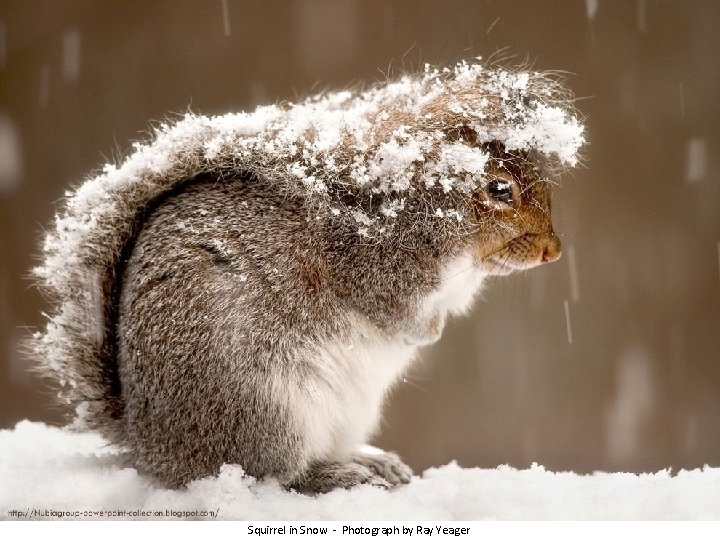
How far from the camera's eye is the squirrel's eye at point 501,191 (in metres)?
1.90

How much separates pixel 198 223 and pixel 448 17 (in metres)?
1.30

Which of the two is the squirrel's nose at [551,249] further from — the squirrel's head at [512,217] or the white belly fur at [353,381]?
the white belly fur at [353,381]

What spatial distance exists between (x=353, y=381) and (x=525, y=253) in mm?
524

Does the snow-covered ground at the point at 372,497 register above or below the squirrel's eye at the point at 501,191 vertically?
below

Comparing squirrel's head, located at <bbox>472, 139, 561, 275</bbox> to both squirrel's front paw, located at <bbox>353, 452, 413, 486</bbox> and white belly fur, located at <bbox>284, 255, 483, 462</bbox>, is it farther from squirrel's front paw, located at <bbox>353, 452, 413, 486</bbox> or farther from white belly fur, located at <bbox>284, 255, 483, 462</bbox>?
squirrel's front paw, located at <bbox>353, 452, 413, 486</bbox>

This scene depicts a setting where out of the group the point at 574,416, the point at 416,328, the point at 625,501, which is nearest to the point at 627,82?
the point at 574,416

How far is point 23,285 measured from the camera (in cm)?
266

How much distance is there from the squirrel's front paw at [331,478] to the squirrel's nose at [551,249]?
0.67 m

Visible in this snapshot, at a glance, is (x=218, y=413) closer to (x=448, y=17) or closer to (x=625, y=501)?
(x=625, y=501)

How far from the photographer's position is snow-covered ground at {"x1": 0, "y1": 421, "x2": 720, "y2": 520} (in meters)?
1.64

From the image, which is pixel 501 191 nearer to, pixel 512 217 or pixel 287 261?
pixel 512 217

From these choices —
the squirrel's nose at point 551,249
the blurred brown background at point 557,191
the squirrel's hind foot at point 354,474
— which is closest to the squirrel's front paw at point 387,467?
the squirrel's hind foot at point 354,474

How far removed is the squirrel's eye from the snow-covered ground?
67 centimetres

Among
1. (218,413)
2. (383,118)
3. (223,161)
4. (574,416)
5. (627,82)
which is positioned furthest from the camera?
(574,416)
